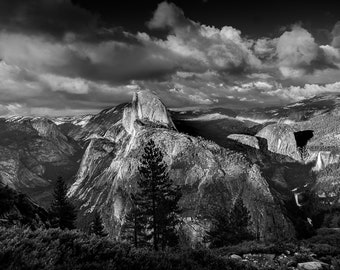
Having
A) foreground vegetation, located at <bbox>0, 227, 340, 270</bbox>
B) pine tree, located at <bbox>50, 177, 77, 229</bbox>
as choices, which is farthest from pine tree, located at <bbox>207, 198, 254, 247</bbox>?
foreground vegetation, located at <bbox>0, 227, 340, 270</bbox>

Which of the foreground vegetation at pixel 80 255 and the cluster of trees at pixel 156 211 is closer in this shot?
the foreground vegetation at pixel 80 255

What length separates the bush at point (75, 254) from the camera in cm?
886

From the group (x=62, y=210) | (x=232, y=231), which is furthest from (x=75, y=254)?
(x=232, y=231)

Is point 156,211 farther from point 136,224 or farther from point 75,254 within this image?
point 75,254

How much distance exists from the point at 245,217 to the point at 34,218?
53.9 m

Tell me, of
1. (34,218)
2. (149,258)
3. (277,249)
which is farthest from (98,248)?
(34,218)

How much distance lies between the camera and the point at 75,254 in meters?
10.2

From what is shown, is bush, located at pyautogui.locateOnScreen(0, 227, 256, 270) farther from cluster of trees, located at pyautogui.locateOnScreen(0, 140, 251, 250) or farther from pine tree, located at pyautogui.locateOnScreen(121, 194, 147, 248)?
pine tree, located at pyautogui.locateOnScreen(121, 194, 147, 248)

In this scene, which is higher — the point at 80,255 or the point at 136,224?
the point at 80,255

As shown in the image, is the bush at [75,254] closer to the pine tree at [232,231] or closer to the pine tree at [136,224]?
the pine tree at [136,224]

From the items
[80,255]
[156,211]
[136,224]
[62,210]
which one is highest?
[80,255]

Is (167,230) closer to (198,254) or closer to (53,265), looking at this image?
(198,254)

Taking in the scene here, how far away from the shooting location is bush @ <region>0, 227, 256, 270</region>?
29.1 ft

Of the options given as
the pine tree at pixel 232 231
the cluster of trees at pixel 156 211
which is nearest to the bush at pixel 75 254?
the cluster of trees at pixel 156 211
